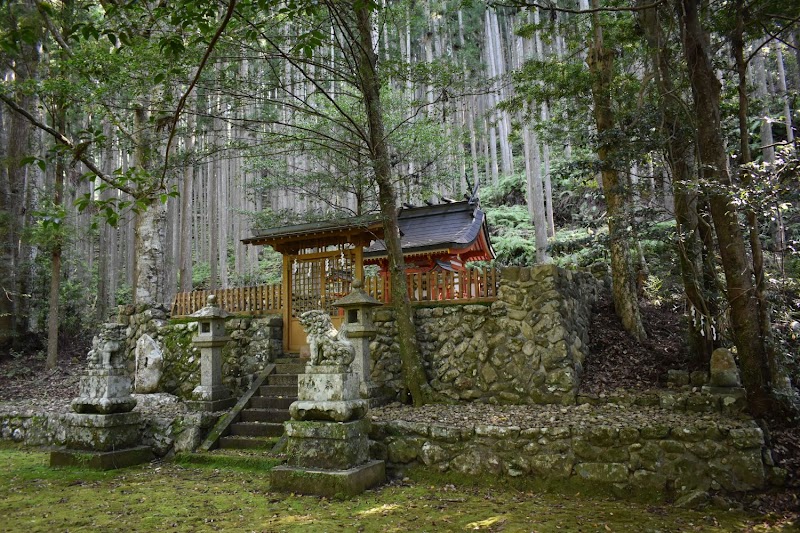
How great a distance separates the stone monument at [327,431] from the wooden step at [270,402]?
2.44m

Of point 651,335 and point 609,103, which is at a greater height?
point 609,103

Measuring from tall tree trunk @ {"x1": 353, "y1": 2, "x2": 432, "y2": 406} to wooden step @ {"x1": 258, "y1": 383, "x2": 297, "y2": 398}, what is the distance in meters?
1.96

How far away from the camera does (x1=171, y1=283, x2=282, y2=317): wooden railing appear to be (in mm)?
10562

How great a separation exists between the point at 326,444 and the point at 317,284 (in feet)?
15.9

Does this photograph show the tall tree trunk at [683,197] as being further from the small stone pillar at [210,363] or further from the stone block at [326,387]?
the small stone pillar at [210,363]

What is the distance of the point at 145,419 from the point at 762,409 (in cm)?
822

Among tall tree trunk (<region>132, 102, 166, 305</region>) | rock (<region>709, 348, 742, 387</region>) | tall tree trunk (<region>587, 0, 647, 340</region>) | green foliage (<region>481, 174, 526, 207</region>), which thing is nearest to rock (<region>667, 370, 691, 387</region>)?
rock (<region>709, 348, 742, 387</region>)

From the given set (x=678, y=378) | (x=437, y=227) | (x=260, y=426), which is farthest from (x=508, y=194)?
(x=260, y=426)

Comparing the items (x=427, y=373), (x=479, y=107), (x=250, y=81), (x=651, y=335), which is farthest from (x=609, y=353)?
(x=479, y=107)

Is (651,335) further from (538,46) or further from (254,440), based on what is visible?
(538,46)

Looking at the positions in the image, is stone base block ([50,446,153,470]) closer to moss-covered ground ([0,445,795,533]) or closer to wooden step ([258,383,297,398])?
moss-covered ground ([0,445,795,533])

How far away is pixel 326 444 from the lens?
587 cm

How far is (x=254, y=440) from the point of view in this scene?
7.50m

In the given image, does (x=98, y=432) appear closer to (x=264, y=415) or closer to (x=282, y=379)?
(x=264, y=415)
